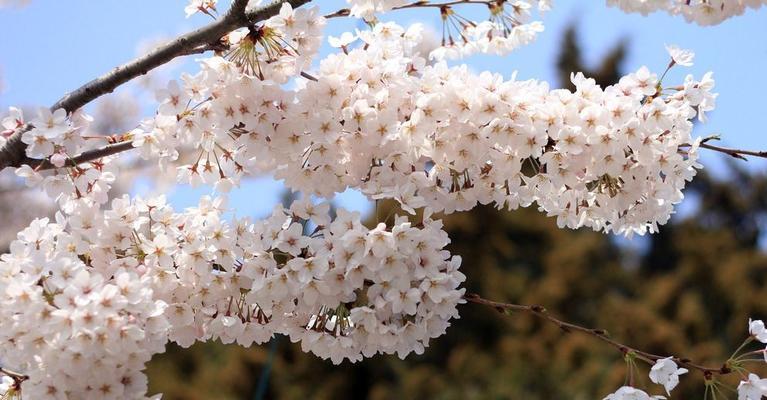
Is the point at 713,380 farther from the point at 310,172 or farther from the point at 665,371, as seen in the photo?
the point at 310,172

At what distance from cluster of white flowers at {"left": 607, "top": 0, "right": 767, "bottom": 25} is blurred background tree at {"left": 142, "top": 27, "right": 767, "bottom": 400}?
397 cm

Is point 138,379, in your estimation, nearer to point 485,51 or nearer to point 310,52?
point 310,52

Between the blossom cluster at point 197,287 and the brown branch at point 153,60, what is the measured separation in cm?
16

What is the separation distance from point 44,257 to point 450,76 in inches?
31.2

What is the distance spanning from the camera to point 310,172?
1.70 metres

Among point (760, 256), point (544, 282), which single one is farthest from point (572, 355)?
point (760, 256)

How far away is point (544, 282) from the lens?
7.84 metres

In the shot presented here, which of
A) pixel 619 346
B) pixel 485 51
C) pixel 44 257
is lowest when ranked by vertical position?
pixel 44 257

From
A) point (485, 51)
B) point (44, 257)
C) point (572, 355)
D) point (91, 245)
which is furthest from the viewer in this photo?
point (572, 355)

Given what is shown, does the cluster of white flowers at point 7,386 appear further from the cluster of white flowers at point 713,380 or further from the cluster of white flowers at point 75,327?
the cluster of white flowers at point 713,380

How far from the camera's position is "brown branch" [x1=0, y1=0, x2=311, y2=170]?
1.58 m

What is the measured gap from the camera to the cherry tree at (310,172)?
1.53m

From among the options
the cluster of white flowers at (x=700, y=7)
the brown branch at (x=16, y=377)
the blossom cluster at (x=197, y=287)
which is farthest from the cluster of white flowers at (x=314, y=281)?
the cluster of white flowers at (x=700, y=7)

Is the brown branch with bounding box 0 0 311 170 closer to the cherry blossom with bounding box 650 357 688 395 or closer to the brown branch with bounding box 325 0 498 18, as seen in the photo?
the brown branch with bounding box 325 0 498 18
